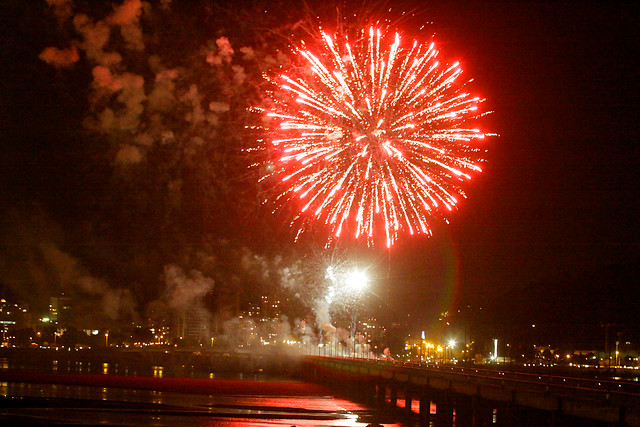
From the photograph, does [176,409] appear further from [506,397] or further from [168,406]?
[506,397]

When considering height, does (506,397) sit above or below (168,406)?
above

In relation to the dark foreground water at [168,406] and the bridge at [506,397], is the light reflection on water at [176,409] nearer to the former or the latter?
the dark foreground water at [168,406]

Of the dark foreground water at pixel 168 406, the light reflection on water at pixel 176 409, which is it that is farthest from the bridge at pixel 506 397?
the light reflection on water at pixel 176 409

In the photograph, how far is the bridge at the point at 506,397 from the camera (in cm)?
2412

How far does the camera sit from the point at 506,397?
3020cm

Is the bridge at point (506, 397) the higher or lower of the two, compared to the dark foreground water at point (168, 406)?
higher

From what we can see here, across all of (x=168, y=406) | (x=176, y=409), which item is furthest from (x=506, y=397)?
(x=168, y=406)

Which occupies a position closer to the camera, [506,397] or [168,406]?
[506,397]

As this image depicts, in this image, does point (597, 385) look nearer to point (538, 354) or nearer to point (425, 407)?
point (425, 407)

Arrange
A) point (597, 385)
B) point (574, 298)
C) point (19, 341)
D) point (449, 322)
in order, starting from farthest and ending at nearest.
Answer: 1. point (19, 341)
2. point (449, 322)
3. point (574, 298)
4. point (597, 385)

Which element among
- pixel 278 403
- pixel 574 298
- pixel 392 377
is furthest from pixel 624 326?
pixel 278 403

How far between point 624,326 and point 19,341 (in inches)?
5575

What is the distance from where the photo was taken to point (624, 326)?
90688 mm

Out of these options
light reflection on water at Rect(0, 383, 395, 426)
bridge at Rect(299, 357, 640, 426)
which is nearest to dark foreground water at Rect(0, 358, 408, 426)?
light reflection on water at Rect(0, 383, 395, 426)
